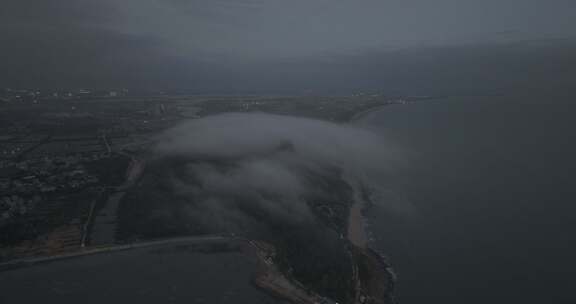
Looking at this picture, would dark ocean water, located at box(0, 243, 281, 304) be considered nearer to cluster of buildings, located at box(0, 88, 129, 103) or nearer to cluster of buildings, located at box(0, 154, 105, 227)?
cluster of buildings, located at box(0, 154, 105, 227)

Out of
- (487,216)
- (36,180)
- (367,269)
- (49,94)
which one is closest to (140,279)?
(367,269)

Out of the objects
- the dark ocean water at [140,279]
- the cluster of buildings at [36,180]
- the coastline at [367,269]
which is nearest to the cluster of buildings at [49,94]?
the cluster of buildings at [36,180]

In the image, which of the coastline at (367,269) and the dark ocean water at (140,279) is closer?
the dark ocean water at (140,279)

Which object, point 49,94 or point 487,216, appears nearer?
point 487,216

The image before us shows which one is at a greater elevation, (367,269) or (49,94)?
(49,94)

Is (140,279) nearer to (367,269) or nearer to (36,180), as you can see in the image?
(367,269)

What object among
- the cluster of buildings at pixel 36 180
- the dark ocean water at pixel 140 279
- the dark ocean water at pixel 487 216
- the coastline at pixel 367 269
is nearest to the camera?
the dark ocean water at pixel 140 279

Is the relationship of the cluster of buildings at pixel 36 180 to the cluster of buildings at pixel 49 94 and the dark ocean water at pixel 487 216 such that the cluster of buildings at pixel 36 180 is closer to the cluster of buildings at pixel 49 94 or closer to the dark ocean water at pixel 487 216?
the dark ocean water at pixel 487 216

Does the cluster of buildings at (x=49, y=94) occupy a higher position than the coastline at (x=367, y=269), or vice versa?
the cluster of buildings at (x=49, y=94)

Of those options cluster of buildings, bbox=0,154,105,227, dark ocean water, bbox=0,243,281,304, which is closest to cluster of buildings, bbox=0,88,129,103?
cluster of buildings, bbox=0,154,105,227

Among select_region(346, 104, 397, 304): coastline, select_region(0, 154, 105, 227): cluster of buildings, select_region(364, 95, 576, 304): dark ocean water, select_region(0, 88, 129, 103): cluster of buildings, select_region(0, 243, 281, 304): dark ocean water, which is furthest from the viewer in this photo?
select_region(0, 88, 129, 103): cluster of buildings
